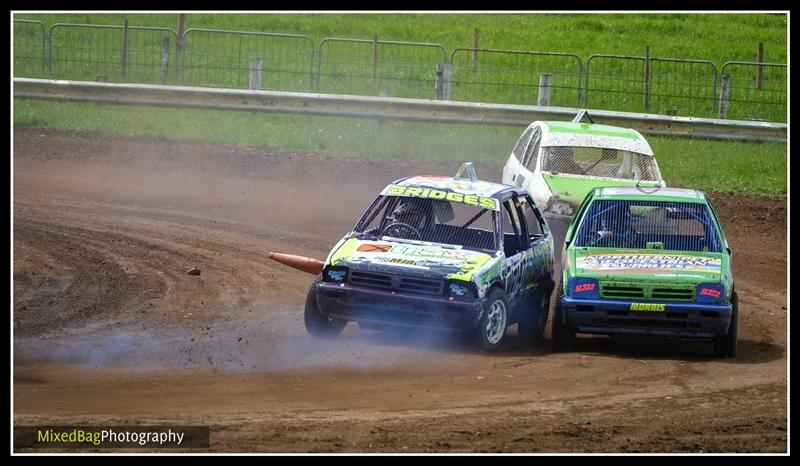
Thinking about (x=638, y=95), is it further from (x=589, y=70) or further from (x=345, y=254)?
(x=345, y=254)

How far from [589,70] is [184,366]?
1748 cm

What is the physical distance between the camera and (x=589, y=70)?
86.6ft

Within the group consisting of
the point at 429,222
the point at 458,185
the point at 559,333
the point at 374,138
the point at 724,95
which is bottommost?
the point at 559,333

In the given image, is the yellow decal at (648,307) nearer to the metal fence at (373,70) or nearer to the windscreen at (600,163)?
the windscreen at (600,163)

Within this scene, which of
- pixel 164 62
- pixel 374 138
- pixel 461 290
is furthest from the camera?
pixel 164 62

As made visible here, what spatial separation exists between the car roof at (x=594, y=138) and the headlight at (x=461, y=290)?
628cm

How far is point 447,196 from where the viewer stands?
12.6m

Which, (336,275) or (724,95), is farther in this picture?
(724,95)

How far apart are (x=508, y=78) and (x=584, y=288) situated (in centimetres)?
1559

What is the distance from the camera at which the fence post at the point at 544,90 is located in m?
24.6

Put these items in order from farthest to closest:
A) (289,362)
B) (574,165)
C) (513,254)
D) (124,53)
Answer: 1. (124,53)
2. (574,165)
3. (513,254)
4. (289,362)

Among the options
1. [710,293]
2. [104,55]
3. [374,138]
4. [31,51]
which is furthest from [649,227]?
[31,51]

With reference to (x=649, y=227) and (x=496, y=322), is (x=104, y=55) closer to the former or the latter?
(x=649, y=227)
